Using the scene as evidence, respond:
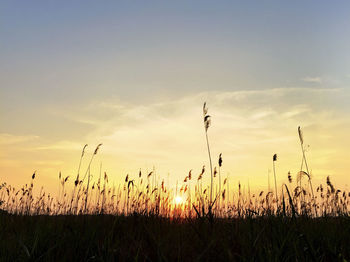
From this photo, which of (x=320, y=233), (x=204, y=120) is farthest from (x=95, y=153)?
(x=320, y=233)

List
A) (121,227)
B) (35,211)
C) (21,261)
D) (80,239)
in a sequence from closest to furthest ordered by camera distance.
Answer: (21,261), (80,239), (121,227), (35,211)

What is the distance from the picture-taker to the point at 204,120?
149 inches

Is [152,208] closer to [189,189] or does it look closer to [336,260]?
[189,189]

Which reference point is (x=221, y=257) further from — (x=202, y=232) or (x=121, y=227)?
(x=121, y=227)

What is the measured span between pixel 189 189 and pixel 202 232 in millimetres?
2791

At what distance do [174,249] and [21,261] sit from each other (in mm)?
1369

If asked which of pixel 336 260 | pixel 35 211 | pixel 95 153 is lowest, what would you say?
pixel 336 260

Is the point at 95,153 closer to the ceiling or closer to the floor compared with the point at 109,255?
closer to the ceiling

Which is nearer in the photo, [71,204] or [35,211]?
[71,204]

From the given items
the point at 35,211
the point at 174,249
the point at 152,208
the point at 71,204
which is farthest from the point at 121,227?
the point at 35,211

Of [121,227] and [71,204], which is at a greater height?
[71,204]

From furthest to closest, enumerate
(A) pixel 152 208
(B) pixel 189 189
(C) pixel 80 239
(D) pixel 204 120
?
(B) pixel 189 189 → (A) pixel 152 208 → (D) pixel 204 120 → (C) pixel 80 239

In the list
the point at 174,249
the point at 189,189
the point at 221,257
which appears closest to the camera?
the point at 221,257

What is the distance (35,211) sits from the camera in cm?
681
